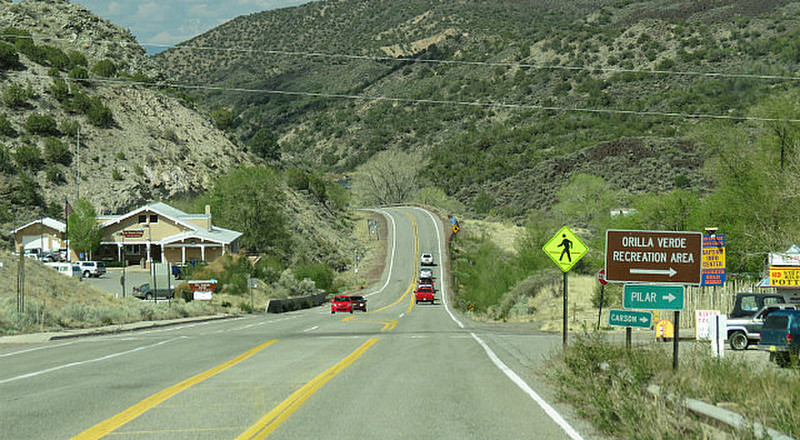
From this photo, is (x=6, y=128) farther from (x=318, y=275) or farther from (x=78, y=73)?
(x=318, y=275)

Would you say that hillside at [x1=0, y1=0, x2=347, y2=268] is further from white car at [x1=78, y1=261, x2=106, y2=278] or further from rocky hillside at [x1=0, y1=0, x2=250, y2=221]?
white car at [x1=78, y1=261, x2=106, y2=278]

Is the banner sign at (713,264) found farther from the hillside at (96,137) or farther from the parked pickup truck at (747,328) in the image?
the hillside at (96,137)

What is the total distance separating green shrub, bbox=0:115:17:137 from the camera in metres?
78.9

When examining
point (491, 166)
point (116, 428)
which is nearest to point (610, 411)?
point (116, 428)

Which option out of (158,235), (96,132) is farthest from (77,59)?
(158,235)

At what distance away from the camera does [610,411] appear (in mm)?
9578

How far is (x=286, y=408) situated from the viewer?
35.0ft

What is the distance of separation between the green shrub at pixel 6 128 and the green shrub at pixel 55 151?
375cm

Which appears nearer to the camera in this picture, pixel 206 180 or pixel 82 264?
pixel 82 264

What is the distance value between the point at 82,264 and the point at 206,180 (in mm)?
29935

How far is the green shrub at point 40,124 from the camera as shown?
81.1 m

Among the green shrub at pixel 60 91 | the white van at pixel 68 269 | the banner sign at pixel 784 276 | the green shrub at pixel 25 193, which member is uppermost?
the green shrub at pixel 60 91

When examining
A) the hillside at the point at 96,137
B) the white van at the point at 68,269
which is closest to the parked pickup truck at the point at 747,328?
the white van at the point at 68,269

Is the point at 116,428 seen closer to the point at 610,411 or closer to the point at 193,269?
the point at 610,411
